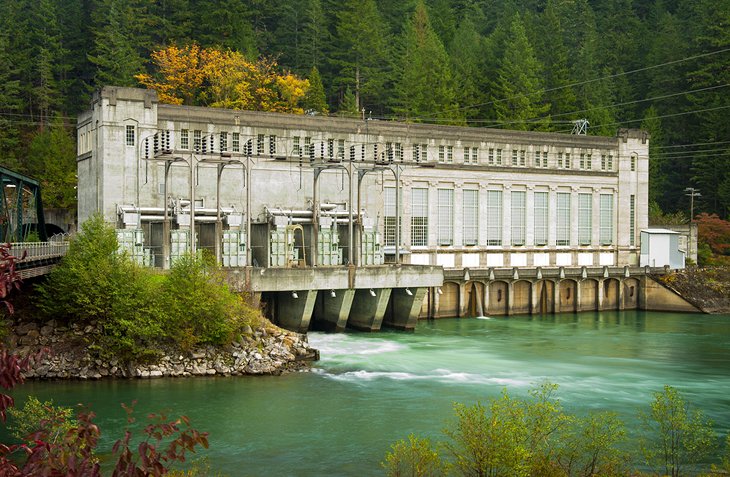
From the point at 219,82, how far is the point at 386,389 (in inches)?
2208

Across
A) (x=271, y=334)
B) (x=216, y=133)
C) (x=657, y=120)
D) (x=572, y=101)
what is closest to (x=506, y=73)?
(x=572, y=101)

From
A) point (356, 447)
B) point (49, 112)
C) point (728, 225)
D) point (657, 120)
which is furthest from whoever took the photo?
point (657, 120)

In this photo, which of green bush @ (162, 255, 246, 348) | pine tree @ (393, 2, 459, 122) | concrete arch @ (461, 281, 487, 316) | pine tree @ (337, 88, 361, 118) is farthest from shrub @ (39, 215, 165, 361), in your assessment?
pine tree @ (393, 2, 459, 122)

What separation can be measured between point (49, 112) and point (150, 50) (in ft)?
43.5

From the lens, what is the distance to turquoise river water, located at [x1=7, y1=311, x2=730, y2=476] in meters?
30.0

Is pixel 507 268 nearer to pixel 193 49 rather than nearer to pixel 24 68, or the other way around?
pixel 193 49

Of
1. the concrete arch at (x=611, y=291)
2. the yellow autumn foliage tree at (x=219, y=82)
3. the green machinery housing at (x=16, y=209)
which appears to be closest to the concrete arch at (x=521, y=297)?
the concrete arch at (x=611, y=291)

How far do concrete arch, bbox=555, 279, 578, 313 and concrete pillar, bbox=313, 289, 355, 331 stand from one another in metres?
24.1

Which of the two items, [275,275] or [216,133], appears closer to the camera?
[275,275]

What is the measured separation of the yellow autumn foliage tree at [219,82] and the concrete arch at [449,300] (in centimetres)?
3021

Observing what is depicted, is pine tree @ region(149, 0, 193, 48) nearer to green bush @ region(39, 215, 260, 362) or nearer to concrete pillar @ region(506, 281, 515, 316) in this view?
concrete pillar @ region(506, 281, 515, 316)

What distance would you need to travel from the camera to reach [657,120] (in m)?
109

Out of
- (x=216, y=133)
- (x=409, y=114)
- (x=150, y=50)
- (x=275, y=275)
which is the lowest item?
(x=275, y=275)

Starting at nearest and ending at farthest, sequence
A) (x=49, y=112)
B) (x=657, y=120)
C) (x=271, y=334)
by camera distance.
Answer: (x=271, y=334)
(x=49, y=112)
(x=657, y=120)
